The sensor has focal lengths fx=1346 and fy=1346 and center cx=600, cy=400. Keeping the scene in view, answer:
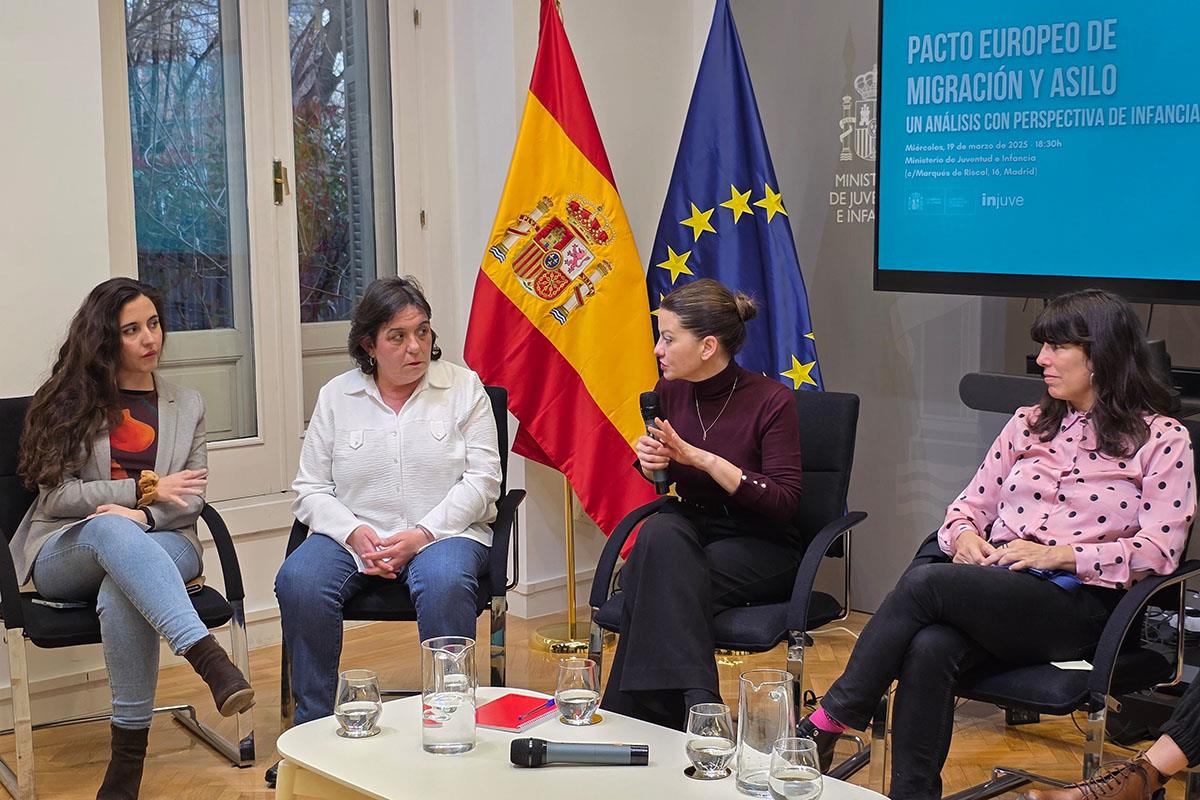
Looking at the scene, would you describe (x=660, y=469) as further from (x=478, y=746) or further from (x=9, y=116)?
(x=9, y=116)

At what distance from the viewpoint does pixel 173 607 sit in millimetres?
3082

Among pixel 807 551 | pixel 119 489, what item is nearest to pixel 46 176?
pixel 119 489

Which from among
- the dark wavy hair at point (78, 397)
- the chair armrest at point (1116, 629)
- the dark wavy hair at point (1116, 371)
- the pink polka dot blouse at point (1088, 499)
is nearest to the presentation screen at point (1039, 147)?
the dark wavy hair at point (1116, 371)

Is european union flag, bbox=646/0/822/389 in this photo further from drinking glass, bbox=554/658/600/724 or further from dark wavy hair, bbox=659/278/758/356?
drinking glass, bbox=554/658/600/724

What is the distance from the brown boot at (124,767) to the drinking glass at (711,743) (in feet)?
4.98

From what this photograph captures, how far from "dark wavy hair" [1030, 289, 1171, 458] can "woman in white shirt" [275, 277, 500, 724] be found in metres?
1.47

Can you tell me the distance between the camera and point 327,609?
10.5 ft

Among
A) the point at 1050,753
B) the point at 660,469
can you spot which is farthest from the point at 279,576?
Answer: the point at 1050,753

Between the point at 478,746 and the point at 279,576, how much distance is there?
107 centimetres

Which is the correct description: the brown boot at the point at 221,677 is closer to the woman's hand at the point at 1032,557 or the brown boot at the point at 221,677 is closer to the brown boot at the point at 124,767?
the brown boot at the point at 124,767

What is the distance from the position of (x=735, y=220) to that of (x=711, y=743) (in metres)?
2.46

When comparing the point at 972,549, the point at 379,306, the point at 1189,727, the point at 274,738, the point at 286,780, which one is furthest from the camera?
the point at 274,738

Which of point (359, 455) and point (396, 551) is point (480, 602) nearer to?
point (396, 551)

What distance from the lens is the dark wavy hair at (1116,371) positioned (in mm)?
2857
